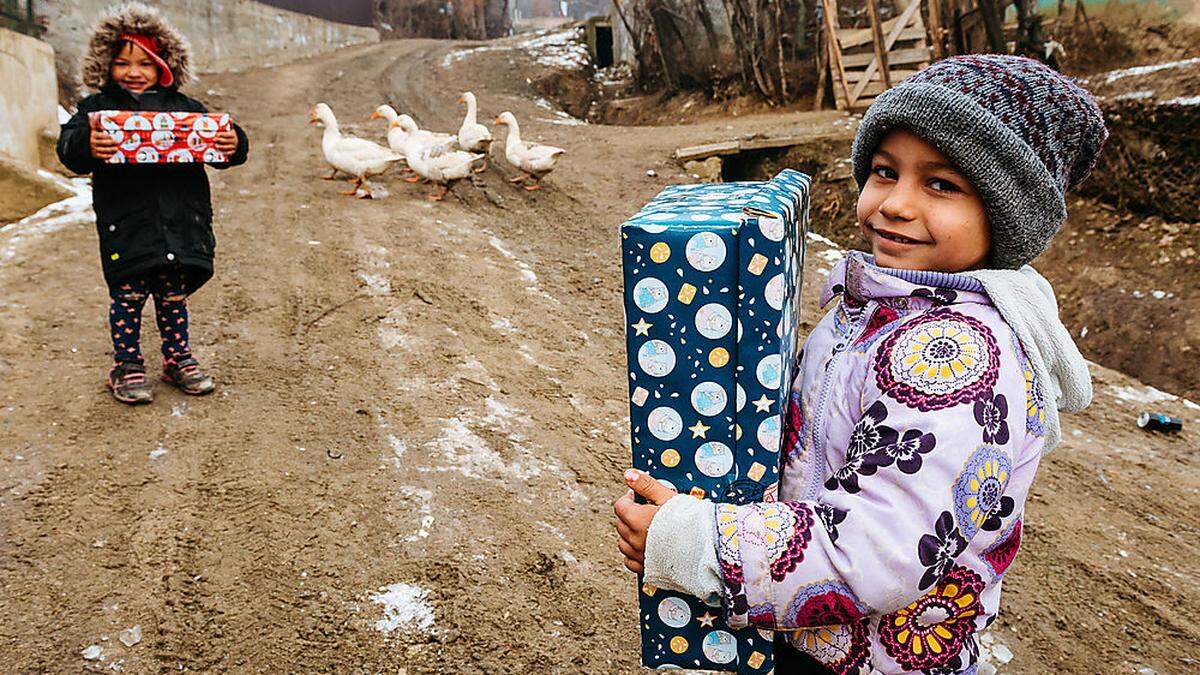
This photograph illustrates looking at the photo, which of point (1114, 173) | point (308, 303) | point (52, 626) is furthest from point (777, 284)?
point (1114, 173)

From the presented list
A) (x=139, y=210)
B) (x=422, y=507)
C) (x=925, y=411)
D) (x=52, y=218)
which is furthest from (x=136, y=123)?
(x=52, y=218)

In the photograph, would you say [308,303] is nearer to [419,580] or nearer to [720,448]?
[419,580]

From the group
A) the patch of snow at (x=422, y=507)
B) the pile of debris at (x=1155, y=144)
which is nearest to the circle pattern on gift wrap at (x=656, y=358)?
the patch of snow at (x=422, y=507)

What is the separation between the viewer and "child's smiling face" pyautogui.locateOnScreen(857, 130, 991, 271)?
3.89 feet

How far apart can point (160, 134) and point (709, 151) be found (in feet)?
22.8

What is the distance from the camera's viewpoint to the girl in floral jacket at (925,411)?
1060 millimetres

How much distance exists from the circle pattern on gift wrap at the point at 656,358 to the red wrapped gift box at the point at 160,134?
3.04 metres

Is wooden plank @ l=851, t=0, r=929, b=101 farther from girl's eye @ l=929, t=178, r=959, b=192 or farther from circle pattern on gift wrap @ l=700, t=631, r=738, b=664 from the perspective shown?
circle pattern on gift wrap @ l=700, t=631, r=738, b=664

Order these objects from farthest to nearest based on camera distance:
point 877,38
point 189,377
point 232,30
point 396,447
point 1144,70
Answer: point 232,30 < point 877,38 < point 1144,70 < point 189,377 < point 396,447

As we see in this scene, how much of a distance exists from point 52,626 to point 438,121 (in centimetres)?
1109

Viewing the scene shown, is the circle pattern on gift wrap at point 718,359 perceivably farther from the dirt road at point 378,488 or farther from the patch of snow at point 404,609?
the patch of snow at point 404,609

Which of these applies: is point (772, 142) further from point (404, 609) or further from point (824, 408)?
point (824, 408)

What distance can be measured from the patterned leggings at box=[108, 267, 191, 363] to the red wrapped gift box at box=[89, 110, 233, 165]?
522 mm

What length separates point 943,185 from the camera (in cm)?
120
